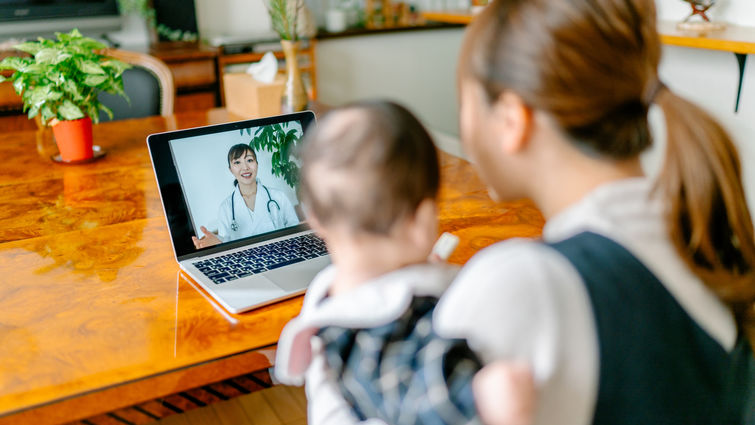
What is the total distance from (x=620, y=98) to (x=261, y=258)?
26.5 inches

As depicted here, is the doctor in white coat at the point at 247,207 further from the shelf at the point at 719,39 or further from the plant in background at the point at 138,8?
the plant in background at the point at 138,8

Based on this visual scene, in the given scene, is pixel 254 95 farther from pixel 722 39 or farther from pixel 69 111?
pixel 722 39

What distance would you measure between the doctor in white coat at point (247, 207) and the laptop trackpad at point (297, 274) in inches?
5.0

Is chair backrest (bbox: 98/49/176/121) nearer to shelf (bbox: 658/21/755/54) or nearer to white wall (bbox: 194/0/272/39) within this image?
shelf (bbox: 658/21/755/54)

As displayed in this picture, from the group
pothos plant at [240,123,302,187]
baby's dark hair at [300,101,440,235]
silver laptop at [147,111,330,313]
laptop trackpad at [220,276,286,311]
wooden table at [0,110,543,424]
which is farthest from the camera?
pothos plant at [240,123,302,187]

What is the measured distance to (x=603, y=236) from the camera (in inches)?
24.5

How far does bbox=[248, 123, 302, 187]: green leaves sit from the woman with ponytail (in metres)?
0.58

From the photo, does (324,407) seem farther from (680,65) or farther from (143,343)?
(680,65)

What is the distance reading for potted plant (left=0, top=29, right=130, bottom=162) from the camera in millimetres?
1704

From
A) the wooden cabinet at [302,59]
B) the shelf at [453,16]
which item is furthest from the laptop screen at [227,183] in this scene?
the wooden cabinet at [302,59]

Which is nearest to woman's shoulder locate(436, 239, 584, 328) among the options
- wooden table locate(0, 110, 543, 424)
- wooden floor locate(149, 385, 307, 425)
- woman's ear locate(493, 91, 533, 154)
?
woman's ear locate(493, 91, 533, 154)

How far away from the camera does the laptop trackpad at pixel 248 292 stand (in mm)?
996

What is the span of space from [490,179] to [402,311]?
173 millimetres

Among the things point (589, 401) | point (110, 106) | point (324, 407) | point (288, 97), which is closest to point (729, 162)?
point (589, 401)
